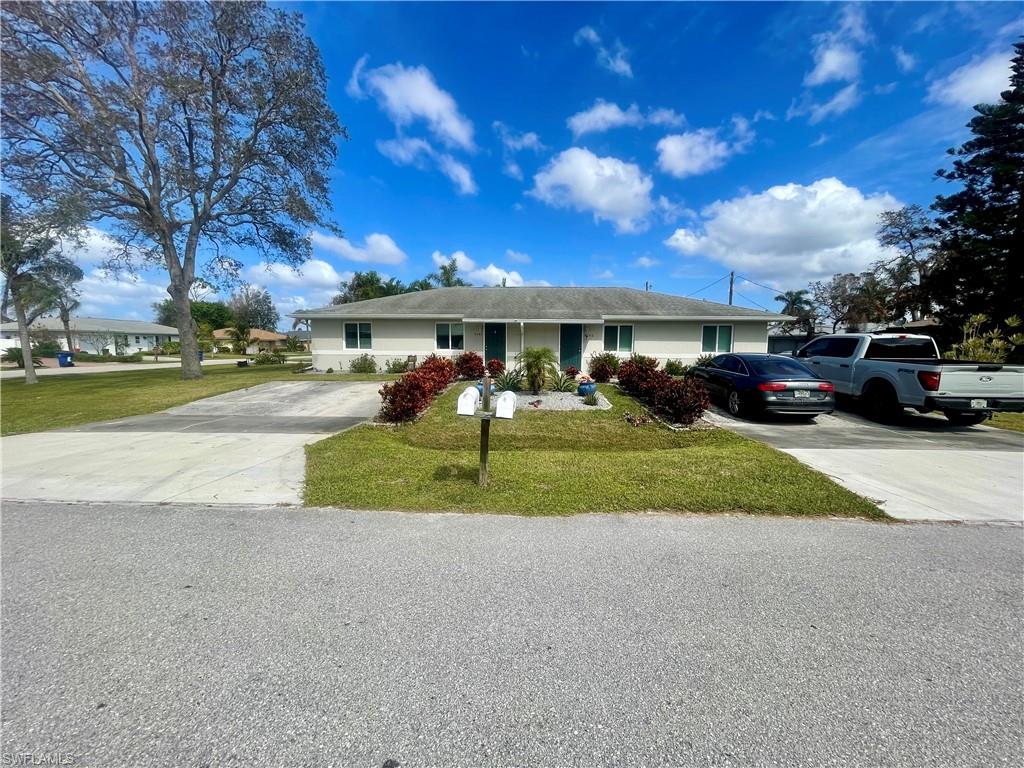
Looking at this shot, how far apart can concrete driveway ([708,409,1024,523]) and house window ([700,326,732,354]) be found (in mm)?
9026

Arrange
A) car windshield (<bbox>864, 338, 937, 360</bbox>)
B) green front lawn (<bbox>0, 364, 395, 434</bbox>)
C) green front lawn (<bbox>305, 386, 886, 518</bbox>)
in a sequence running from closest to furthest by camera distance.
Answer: green front lawn (<bbox>305, 386, 886, 518</bbox>), green front lawn (<bbox>0, 364, 395, 434</bbox>), car windshield (<bbox>864, 338, 937, 360</bbox>)

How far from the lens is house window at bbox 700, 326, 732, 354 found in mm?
18172

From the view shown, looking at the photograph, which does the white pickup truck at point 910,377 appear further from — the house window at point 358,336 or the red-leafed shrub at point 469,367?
the house window at point 358,336

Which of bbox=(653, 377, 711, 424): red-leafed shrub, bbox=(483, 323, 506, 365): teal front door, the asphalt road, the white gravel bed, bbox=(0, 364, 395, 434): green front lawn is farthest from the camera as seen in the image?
bbox=(483, 323, 506, 365): teal front door

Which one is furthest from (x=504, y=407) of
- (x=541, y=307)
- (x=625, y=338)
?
(x=625, y=338)

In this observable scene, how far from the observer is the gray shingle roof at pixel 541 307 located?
17469 mm

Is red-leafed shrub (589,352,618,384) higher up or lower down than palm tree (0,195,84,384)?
lower down

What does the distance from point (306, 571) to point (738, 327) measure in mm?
19709

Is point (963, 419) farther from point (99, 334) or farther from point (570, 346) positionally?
point (99, 334)

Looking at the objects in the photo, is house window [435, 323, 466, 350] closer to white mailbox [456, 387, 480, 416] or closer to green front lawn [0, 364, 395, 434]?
green front lawn [0, 364, 395, 434]

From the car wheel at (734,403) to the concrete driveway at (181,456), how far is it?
28.3 feet

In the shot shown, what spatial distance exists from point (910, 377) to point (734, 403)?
3146 millimetres

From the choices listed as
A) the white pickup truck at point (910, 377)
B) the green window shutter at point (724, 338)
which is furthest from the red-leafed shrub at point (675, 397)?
the green window shutter at point (724, 338)

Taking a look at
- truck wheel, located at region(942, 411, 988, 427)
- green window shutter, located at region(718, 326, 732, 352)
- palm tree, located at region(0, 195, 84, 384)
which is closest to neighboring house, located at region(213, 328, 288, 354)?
palm tree, located at region(0, 195, 84, 384)
